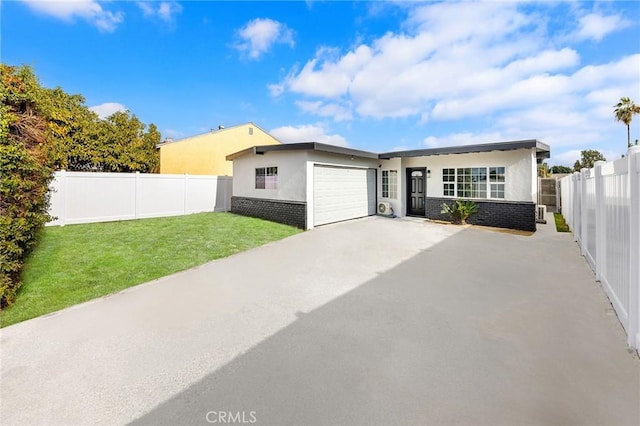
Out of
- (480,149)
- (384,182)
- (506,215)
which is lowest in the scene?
(506,215)

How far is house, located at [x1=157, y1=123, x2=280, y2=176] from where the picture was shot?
1828cm

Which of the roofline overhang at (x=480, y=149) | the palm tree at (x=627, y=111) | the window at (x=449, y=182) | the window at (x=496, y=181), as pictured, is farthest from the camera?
the palm tree at (x=627, y=111)

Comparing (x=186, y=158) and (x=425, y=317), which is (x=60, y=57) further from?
(x=425, y=317)

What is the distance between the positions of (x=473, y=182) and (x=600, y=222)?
738cm

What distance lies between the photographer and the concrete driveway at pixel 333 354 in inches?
88.4

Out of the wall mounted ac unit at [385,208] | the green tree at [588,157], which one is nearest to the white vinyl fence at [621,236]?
the wall mounted ac unit at [385,208]

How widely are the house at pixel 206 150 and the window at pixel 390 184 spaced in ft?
38.3

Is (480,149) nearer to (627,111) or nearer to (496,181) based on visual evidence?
(496,181)

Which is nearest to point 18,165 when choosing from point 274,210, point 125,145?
point 274,210

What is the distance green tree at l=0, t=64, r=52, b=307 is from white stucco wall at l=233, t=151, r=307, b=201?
6.97 meters

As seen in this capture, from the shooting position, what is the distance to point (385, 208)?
13.9 meters

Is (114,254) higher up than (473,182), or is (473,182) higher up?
(473,182)

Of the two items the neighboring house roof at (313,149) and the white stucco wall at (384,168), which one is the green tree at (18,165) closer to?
the neighboring house roof at (313,149)

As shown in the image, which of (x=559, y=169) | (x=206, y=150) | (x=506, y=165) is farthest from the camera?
(x=559, y=169)
